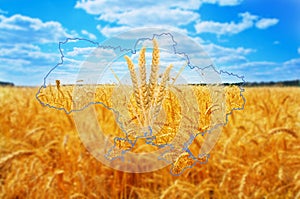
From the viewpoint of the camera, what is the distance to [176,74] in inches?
10.4

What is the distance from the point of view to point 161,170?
1618 mm

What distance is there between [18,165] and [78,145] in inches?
13.3

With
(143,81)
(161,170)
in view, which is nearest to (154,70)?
(143,81)

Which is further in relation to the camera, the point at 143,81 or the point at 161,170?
the point at 161,170

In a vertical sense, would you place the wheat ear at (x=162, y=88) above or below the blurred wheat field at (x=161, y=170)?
above

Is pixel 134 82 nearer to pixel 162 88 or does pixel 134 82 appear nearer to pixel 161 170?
pixel 162 88

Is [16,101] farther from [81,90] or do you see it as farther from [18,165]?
[81,90]

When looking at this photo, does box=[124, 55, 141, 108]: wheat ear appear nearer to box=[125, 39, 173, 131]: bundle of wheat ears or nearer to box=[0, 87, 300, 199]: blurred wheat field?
box=[125, 39, 173, 131]: bundle of wheat ears

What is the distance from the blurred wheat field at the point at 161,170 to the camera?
122 centimetres

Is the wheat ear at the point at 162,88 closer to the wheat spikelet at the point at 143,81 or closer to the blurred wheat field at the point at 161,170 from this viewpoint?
the wheat spikelet at the point at 143,81

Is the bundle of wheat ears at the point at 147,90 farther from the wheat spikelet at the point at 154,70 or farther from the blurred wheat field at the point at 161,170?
the blurred wheat field at the point at 161,170

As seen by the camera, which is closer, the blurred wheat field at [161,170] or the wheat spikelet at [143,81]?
the wheat spikelet at [143,81]

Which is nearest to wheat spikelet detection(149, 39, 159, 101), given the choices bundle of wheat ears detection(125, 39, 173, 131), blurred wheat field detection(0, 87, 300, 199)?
bundle of wheat ears detection(125, 39, 173, 131)

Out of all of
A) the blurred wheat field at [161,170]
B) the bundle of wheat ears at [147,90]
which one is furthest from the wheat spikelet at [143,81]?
the blurred wheat field at [161,170]
